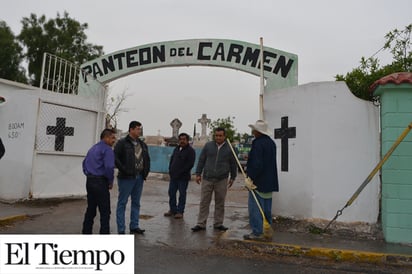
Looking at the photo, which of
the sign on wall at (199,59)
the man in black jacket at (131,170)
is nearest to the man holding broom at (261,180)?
the man in black jacket at (131,170)

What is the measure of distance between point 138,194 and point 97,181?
0.95 m

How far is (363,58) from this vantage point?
8.83m

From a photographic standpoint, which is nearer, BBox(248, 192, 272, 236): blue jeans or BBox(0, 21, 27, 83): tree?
BBox(248, 192, 272, 236): blue jeans

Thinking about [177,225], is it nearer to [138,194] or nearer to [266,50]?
[138,194]

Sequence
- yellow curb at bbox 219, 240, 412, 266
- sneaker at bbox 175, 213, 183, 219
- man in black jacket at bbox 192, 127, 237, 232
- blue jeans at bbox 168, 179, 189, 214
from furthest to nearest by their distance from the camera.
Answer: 1. blue jeans at bbox 168, 179, 189, 214
2. sneaker at bbox 175, 213, 183, 219
3. man in black jacket at bbox 192, 127, 237, 232
4. yellow curb at bbox 219, 240, 412, 266

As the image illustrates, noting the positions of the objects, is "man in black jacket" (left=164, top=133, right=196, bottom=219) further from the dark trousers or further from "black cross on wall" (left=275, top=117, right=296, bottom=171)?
the dark trousers

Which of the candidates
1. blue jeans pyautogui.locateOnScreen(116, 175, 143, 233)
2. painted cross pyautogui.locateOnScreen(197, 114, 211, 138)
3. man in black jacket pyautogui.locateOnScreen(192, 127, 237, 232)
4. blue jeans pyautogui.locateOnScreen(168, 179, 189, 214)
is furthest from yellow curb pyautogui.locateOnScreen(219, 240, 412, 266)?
painted cross pyautogui.locateOnScreen(197, 114, 211, 138)

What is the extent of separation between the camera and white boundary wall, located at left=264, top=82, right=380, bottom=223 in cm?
621

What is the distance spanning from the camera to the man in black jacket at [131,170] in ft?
18.5

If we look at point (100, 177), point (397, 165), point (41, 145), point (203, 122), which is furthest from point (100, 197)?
point (203, 122)

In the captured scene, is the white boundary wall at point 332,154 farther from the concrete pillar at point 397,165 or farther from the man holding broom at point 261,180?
the man holding broom at point 261,180

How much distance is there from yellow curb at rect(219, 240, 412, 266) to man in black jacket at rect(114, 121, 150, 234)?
6.34ft

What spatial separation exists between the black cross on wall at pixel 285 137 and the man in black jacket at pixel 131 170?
2634mm

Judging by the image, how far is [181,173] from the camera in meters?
7.61
